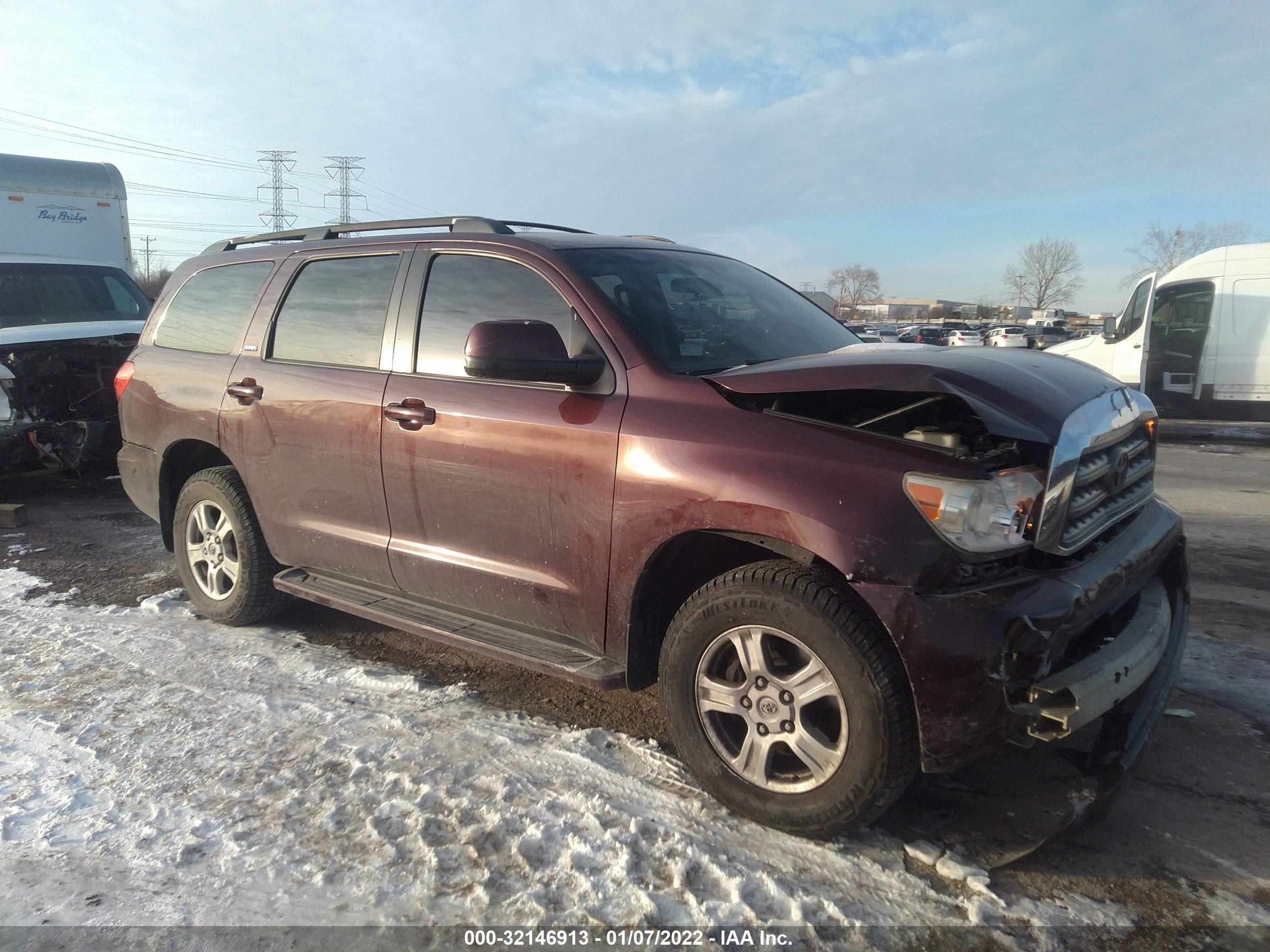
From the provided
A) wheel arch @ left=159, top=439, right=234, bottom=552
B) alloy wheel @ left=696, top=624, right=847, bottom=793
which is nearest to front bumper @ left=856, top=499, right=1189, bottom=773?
alloy wheel @ left=696, top=624, right=847, bottom=793

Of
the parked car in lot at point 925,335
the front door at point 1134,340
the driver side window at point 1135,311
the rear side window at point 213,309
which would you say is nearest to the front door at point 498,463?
the rear side window at point 213,309

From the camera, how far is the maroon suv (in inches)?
94.4

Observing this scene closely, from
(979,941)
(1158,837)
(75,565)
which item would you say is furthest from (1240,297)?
(75,565)

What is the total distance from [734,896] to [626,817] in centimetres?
49

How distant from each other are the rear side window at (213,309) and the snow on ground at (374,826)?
1793 millimetres

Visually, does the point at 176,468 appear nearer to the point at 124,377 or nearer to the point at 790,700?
the point at 124,377

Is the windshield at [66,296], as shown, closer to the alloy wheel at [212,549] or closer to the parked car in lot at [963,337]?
the alloy wheel at [212,549]

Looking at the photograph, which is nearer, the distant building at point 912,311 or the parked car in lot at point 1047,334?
the parked car in lot at point 1047,334

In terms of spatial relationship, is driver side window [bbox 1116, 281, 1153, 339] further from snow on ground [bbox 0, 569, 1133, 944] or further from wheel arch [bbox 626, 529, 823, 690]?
snow on ground [bbox 0, 569, 1133, 944]

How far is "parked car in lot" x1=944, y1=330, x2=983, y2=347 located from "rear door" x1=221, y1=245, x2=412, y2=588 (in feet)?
114

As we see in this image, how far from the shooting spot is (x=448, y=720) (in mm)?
3451

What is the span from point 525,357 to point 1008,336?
3362 cm

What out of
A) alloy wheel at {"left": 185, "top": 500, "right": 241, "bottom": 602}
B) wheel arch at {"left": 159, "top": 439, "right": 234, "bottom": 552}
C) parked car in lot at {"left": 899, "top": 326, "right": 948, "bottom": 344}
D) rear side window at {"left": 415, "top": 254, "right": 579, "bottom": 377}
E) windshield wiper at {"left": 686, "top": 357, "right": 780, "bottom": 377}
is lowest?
alloy wheel at {"left": 185, "top": 500, "right": 241, "bottom": 602}

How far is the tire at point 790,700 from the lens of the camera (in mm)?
2424
